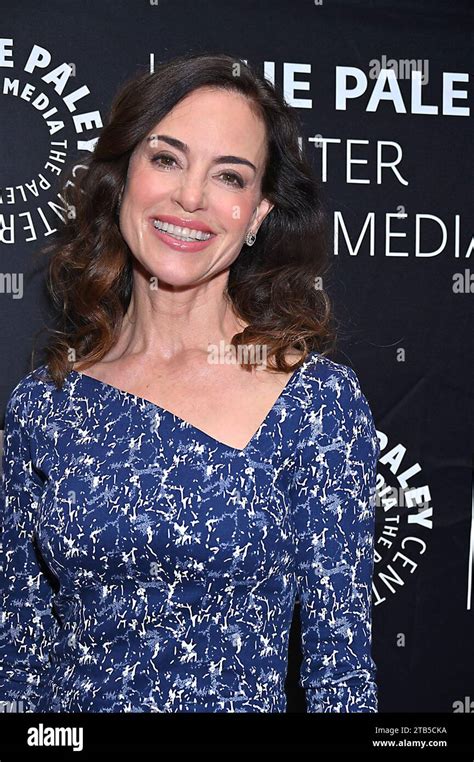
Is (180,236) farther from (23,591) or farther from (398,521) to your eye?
(398,521)

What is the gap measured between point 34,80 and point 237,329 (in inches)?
27.4

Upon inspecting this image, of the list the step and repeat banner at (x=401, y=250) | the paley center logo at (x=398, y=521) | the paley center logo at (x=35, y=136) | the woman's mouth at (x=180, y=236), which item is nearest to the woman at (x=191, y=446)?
the woman's mouth at (x=180, y=236)

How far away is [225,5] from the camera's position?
Answer: 1.90 metres

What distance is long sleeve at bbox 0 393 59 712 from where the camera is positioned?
1437mm

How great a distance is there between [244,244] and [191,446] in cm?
42

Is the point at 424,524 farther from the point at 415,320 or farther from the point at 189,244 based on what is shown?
the point at 189,244

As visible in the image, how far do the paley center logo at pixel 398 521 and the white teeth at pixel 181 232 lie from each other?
0.74 metres

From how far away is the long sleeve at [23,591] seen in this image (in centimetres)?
144

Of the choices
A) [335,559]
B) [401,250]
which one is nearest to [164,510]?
[335,559]

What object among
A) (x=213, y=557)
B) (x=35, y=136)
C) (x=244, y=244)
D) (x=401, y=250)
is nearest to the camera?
(x=213, y=557)

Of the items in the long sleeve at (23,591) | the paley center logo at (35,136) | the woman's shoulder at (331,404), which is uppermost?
the paley center logo at (35,136)

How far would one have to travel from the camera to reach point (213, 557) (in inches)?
50.5

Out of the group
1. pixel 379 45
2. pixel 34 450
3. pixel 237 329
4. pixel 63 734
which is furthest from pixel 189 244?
pixel 379 45

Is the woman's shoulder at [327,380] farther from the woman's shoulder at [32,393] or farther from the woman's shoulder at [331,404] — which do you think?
the woman's shoulder at [32,393]
